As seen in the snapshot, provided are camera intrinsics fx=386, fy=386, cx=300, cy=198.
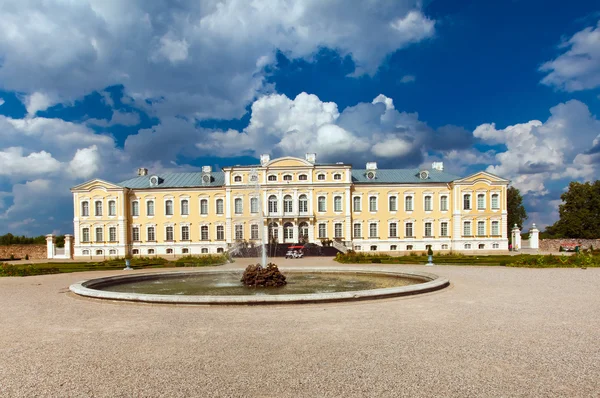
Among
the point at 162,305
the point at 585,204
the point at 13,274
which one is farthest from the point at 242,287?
the point at 585,204

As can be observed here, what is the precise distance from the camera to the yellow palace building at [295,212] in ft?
142

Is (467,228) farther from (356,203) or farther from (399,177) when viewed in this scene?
(356,203)

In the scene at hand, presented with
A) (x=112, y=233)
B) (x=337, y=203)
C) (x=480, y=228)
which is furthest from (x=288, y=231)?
(x=480, y=228)

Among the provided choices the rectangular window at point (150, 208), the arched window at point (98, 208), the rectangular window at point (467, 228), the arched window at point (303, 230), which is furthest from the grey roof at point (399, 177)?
the arched window at point (98, 208)

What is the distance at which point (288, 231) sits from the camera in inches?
1704

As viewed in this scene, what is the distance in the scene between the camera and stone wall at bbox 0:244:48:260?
1715 inches

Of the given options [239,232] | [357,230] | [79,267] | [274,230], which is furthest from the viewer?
[357,230]

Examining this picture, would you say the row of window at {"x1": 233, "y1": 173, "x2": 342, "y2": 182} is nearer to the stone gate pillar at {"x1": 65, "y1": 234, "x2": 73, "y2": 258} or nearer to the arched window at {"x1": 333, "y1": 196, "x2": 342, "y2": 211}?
the arched window at {"x1": 333, "y1": 196, "x2": 342, "y2": 211}

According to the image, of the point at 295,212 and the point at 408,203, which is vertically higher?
the point at 408,203

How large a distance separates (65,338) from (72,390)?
3006 millimetres

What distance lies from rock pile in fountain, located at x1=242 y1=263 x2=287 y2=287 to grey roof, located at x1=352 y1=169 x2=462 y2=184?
31069 millimetres

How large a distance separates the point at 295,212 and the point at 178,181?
587 inches

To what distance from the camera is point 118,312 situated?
10148 millimetres

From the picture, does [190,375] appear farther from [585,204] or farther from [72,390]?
[585,204]
